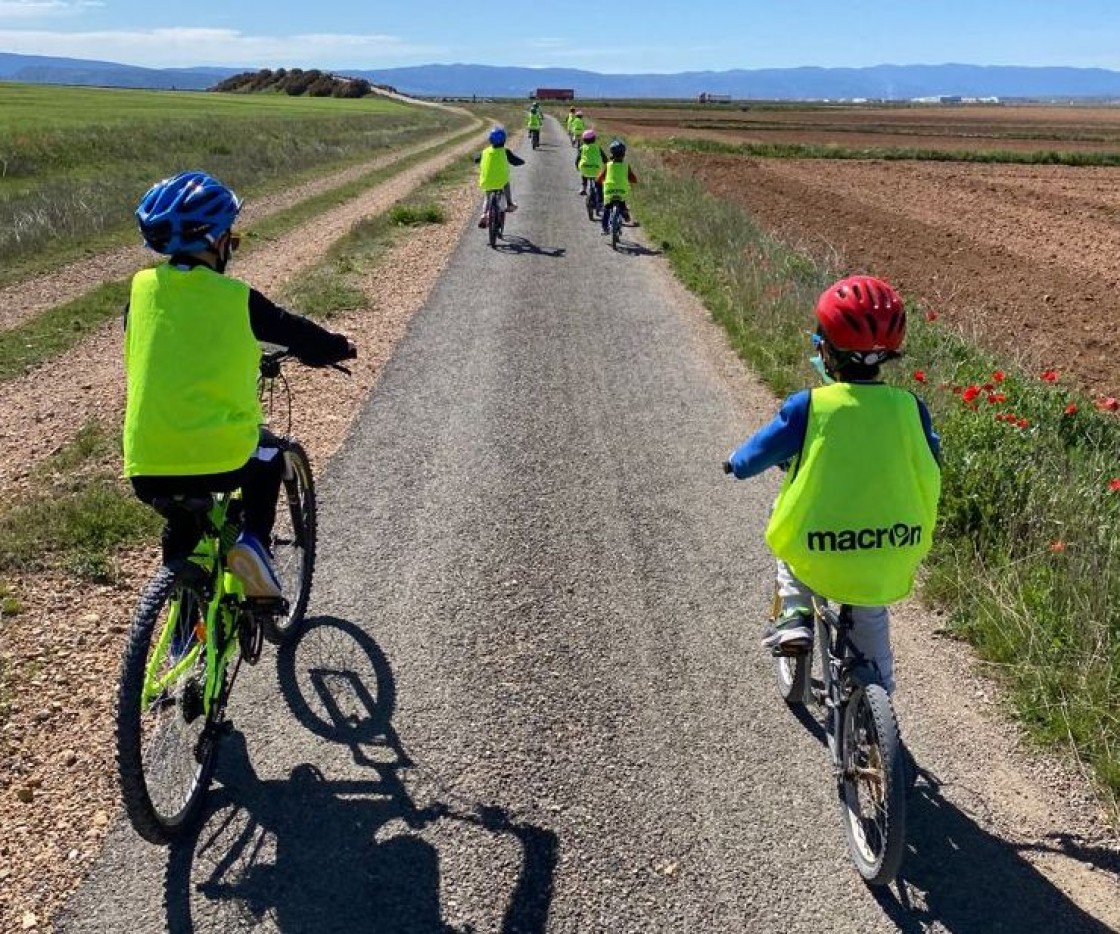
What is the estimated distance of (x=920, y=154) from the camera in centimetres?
5003

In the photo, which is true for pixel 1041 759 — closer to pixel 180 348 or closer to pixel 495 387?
pixel 180 348

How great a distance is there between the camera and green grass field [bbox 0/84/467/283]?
18109 mm

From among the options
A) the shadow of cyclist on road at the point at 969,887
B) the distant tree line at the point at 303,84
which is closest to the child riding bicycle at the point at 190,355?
the shadow of cyclist on road at the point at 969,887

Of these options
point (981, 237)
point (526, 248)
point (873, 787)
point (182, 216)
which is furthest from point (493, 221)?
point (873, 787)

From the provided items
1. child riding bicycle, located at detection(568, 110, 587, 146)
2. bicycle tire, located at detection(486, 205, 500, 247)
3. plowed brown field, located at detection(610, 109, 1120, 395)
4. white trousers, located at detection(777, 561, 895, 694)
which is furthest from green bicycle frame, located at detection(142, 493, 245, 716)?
child riding bicycle, located at detection(568, 110, 587, 146)

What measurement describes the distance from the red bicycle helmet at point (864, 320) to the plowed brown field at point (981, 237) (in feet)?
25.2

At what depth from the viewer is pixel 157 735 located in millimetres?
3291

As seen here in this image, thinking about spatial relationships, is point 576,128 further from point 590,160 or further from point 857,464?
point 857,464

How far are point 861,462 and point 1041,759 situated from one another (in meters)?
1.75

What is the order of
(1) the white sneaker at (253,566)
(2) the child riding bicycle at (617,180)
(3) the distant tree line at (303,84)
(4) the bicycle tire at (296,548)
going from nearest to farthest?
(1) the white sneaker at (253,566), (4) the bicycle tire at (296,548), (2) the child riding bicycle at (617,180), (3) the distant tree line at (303,84)

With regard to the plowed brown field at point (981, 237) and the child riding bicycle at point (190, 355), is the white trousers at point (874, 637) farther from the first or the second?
the plowed brown field at point (981, 237)

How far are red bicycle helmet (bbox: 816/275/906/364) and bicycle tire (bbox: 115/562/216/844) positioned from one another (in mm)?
2391

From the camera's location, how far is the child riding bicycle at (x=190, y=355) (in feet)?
10.4

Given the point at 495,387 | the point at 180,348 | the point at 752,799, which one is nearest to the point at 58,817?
the point at 180,348
